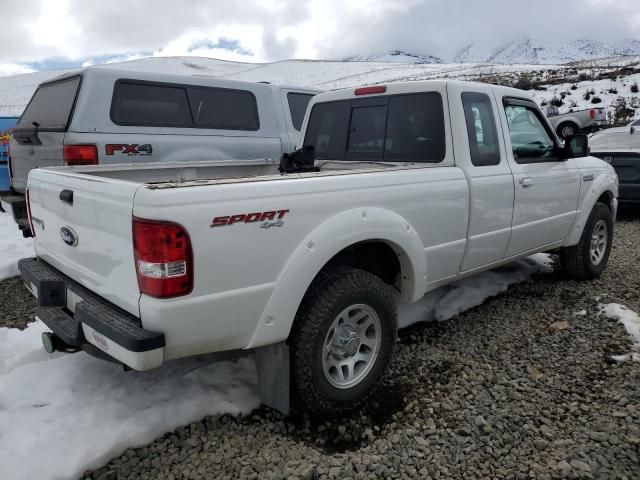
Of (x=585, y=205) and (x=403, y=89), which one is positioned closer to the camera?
(x=403, y=89)

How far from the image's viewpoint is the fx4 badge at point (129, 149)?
5301 millimetres

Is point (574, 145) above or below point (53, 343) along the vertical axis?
above

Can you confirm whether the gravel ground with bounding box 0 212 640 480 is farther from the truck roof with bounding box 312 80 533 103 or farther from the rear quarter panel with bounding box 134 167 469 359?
the truck roof with bounding box 312 80 533 103

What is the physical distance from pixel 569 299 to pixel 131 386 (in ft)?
12.6

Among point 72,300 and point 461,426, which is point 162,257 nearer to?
point 72,300

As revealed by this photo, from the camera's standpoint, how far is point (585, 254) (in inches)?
204

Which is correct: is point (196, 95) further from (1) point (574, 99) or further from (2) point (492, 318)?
(1) point (574, 99)

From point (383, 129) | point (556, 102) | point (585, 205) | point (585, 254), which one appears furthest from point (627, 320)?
point (556, 102)

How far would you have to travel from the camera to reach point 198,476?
2.52 meters

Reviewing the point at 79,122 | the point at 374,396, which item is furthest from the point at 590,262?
the point at 79,122

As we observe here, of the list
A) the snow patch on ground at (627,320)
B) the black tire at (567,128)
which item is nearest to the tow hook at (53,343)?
the snow patch on ground at (627,320)

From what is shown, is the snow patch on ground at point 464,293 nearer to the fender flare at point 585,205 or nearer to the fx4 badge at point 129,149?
the fender flare at point 585,205

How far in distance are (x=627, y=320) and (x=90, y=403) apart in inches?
156

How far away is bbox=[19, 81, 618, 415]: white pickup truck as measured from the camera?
2.30 metres
